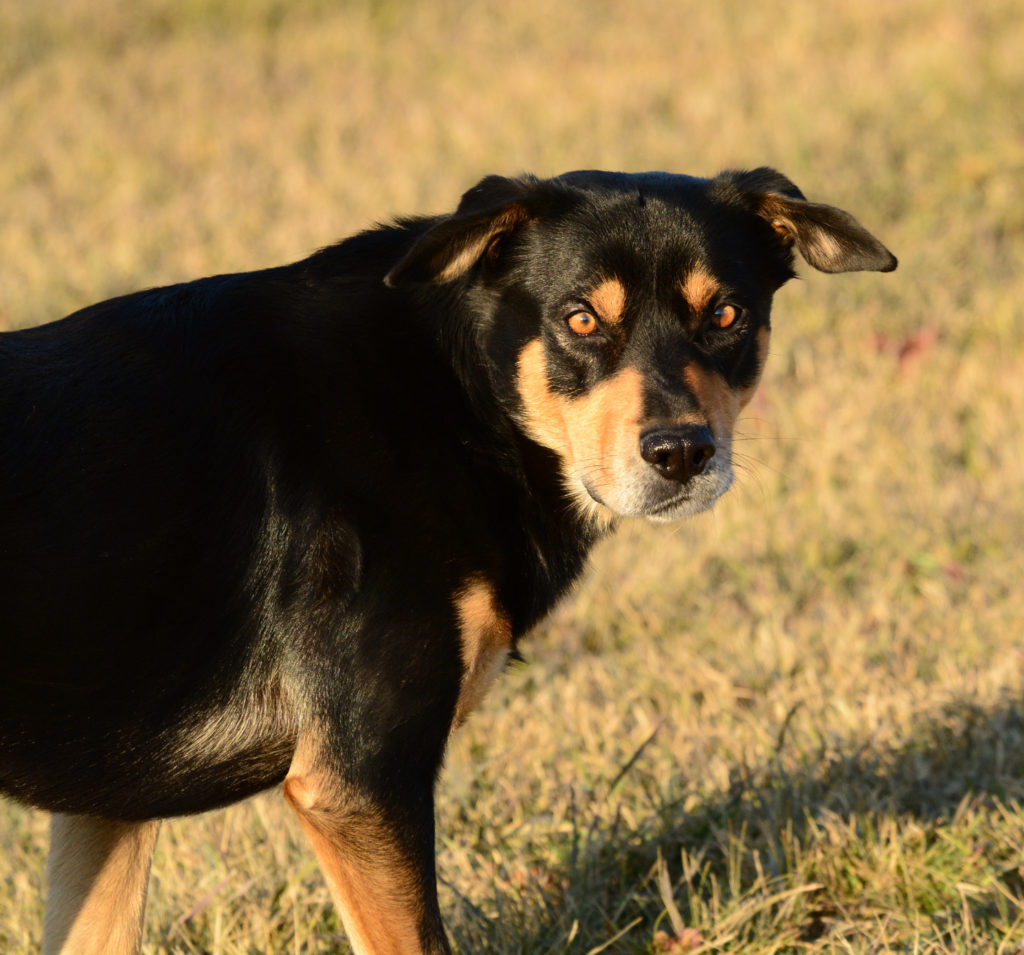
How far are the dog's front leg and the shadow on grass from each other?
594 mm

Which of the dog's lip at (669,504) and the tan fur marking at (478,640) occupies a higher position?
the dog's lip at (669,504)

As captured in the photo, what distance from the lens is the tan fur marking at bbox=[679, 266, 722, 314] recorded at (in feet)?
10.1

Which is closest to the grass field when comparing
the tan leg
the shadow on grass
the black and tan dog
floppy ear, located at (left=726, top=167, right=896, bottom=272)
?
the shadow on grass

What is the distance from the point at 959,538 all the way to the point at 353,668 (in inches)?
152

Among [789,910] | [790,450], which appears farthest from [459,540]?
[790,450]

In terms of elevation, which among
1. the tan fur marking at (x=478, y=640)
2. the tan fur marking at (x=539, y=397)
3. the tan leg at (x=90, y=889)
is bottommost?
the tan leg at (x=90, y=889)

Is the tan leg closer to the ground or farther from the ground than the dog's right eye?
closer to the ground

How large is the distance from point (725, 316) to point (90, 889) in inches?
78.7

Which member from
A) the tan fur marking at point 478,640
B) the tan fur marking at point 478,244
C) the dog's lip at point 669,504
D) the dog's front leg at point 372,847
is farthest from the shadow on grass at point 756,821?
the tan fur marking at point 478,244

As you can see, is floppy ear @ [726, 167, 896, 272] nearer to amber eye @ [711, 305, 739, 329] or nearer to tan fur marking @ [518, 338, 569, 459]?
amber eye @ [711, 305, 739, 329]

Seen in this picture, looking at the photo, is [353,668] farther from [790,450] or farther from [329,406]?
[790,450]

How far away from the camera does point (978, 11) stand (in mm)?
13375

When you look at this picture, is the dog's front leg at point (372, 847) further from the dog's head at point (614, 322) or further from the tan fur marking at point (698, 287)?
the tan fur marking at point (698, 287)

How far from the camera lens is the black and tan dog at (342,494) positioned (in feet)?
8.62
